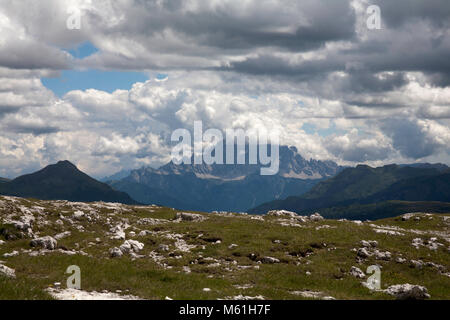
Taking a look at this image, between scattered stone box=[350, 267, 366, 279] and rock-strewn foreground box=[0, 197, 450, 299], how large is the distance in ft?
0.27

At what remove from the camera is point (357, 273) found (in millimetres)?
29547

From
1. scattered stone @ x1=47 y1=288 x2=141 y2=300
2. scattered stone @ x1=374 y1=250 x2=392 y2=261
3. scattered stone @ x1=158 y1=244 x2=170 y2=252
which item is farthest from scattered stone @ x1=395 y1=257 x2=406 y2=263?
scattered stone @ x1=47 y1=288 x2=141 y2=300

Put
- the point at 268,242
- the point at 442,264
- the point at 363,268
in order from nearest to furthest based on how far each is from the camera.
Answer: the point at 363,268
the point at 442,264
the point at 268,242

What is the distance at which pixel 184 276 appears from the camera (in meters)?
25.6

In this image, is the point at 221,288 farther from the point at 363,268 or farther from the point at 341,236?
the point at 341,236

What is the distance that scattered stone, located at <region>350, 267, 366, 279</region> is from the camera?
29281 millimetres

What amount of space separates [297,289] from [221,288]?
5.47 metres

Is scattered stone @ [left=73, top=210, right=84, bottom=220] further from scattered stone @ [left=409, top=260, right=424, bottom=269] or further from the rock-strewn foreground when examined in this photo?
scattered stone @ [left=409, top=260, right=424, bottom=269]

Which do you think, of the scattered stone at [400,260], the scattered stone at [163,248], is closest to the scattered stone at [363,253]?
the scattered stone at [400,260]

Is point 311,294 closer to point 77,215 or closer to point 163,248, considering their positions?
point 163,248

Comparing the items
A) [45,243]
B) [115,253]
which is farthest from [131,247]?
[45,243]
